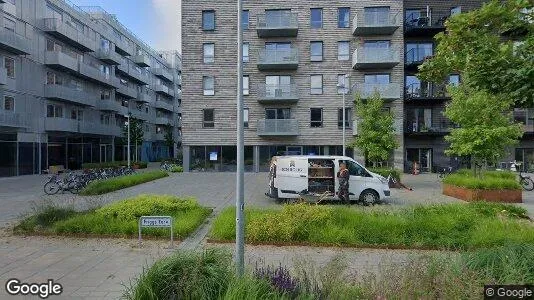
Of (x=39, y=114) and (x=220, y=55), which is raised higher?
(x=220, y=55)

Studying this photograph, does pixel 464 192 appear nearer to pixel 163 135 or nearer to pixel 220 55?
pixel 220 55

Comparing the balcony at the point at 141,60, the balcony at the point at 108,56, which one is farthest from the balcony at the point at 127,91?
the balcony at the point at 141,60

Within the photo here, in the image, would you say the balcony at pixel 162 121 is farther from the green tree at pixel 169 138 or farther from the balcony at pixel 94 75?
the balcony at pixel 94 75

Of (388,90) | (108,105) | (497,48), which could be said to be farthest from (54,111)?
(497,48)

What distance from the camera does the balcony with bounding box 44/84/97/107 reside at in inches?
1302

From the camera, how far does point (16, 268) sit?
6.42 meters

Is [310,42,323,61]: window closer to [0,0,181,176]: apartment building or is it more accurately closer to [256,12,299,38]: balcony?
[256,12,299,38]: balcony

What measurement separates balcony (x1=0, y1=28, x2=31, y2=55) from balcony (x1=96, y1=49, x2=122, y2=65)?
1456 cm

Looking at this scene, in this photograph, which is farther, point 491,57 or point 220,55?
point 220,55

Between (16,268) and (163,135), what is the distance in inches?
2525

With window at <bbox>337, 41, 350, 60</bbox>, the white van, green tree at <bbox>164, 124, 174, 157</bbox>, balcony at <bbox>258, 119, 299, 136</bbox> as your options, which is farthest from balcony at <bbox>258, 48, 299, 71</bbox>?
green tree at <bbox>164, 124, 174, 157</bbox>

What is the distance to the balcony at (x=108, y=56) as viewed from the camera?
144ft

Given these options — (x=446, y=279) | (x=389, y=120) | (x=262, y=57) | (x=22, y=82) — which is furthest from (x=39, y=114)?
(x=446, y=279)

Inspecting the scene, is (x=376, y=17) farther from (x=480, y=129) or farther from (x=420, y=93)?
(x=480, y=129)
